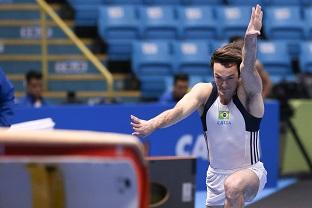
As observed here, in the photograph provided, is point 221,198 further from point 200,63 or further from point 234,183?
point 200,63

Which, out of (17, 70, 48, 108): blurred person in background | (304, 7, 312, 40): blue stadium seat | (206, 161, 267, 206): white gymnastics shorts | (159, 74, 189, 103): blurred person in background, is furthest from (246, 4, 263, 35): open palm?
(304, 7, 312, 40): blue stadium seat

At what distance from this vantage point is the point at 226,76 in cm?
593

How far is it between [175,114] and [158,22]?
8073 millimetres

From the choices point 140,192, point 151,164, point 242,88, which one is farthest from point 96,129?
point 140,192

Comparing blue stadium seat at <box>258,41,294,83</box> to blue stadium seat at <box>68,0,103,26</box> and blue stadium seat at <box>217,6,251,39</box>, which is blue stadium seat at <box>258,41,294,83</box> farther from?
blue stadium seat at <box>68,0,103,26</box>

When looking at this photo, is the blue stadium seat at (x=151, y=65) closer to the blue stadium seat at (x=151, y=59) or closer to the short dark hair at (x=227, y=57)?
the blue stadium seat at (x=151, y=59)

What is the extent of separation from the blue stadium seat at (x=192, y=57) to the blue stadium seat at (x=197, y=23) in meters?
0.55

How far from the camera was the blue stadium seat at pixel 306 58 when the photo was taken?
13734 mm

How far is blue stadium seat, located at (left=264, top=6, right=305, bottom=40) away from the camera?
46.9 feet

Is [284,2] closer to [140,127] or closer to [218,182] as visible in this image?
[218,182]

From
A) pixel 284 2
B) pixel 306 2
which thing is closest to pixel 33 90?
pixel 284 2

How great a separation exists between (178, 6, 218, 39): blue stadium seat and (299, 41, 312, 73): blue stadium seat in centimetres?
140

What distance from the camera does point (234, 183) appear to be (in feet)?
18.8

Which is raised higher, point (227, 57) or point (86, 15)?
point (227, 57)
